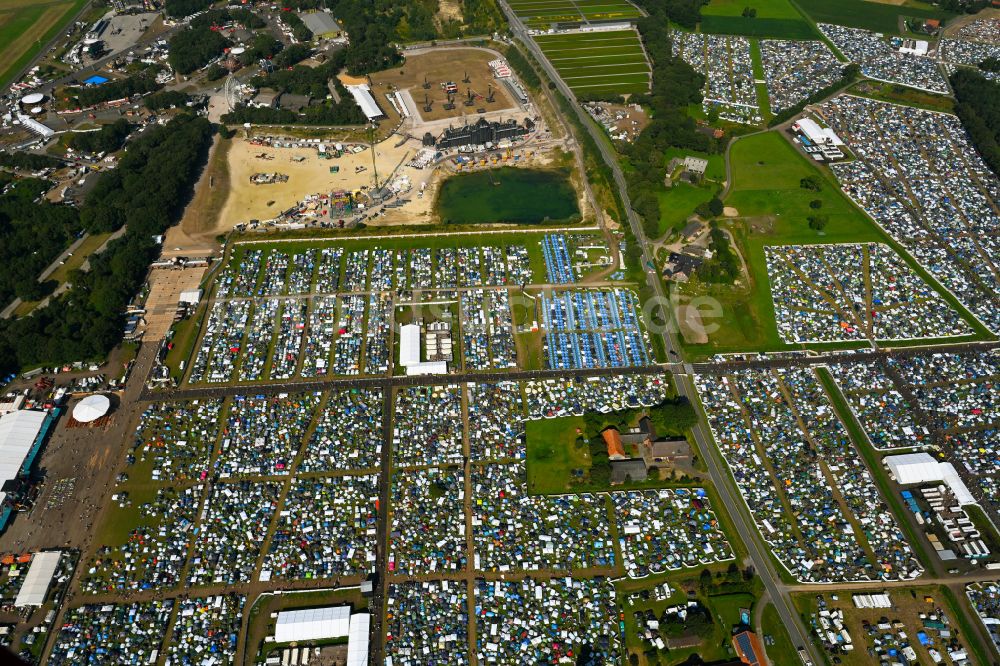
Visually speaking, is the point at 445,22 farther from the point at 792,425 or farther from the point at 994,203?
the point at 792,425

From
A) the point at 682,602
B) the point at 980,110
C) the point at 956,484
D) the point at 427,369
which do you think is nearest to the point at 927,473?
the point at 956,484

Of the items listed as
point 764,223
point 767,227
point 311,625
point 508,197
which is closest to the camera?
point 311,625

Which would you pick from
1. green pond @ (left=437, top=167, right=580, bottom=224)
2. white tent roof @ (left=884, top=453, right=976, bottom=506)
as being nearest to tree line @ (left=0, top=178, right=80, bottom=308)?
green pond @ (left=437, top=167, right=580, bottom=224)

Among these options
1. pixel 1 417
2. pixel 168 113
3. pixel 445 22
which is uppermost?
pixel 445 22

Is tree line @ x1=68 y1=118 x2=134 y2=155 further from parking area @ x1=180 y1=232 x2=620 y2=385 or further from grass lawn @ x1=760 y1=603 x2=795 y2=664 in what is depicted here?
grass lawn @ x1=760 y1=603 x2=795 y2=664

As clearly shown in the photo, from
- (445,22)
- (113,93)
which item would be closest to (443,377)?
(113,93)

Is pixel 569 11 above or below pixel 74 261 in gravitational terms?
above

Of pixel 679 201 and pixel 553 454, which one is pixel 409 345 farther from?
pixel 679 201
